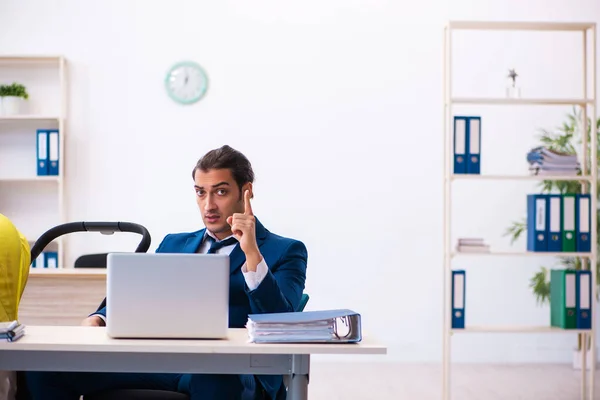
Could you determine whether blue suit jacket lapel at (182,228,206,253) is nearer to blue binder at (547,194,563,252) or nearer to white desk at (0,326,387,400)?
white desk at (0,326,387,400)

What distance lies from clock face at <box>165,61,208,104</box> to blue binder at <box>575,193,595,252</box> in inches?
106

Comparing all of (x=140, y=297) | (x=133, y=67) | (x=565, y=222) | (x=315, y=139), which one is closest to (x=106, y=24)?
(x=133, y=67)

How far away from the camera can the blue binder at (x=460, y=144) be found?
476 centimetres

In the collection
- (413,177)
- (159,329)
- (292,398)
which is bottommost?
(292,398)

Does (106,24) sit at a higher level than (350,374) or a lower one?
higher

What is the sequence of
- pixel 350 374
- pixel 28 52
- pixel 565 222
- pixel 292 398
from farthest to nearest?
pixel 28 52, pixel 350 374, pixel 565 222, pixel 292 398

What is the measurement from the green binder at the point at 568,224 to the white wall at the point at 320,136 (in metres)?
1.34

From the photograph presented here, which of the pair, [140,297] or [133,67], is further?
[133,67]

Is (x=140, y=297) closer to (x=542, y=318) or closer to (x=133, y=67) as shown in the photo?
(x=133, y=67)

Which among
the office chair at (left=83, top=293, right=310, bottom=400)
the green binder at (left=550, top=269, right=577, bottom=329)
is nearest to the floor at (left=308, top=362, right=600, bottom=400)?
the green binder at (left=550, top=269, right=577, bottom=329)

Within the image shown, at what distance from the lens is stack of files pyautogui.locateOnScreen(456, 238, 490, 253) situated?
4.84 metres

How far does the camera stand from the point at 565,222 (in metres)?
4.84

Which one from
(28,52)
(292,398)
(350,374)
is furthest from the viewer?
(28,52)

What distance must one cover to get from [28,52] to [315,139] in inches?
83.2
